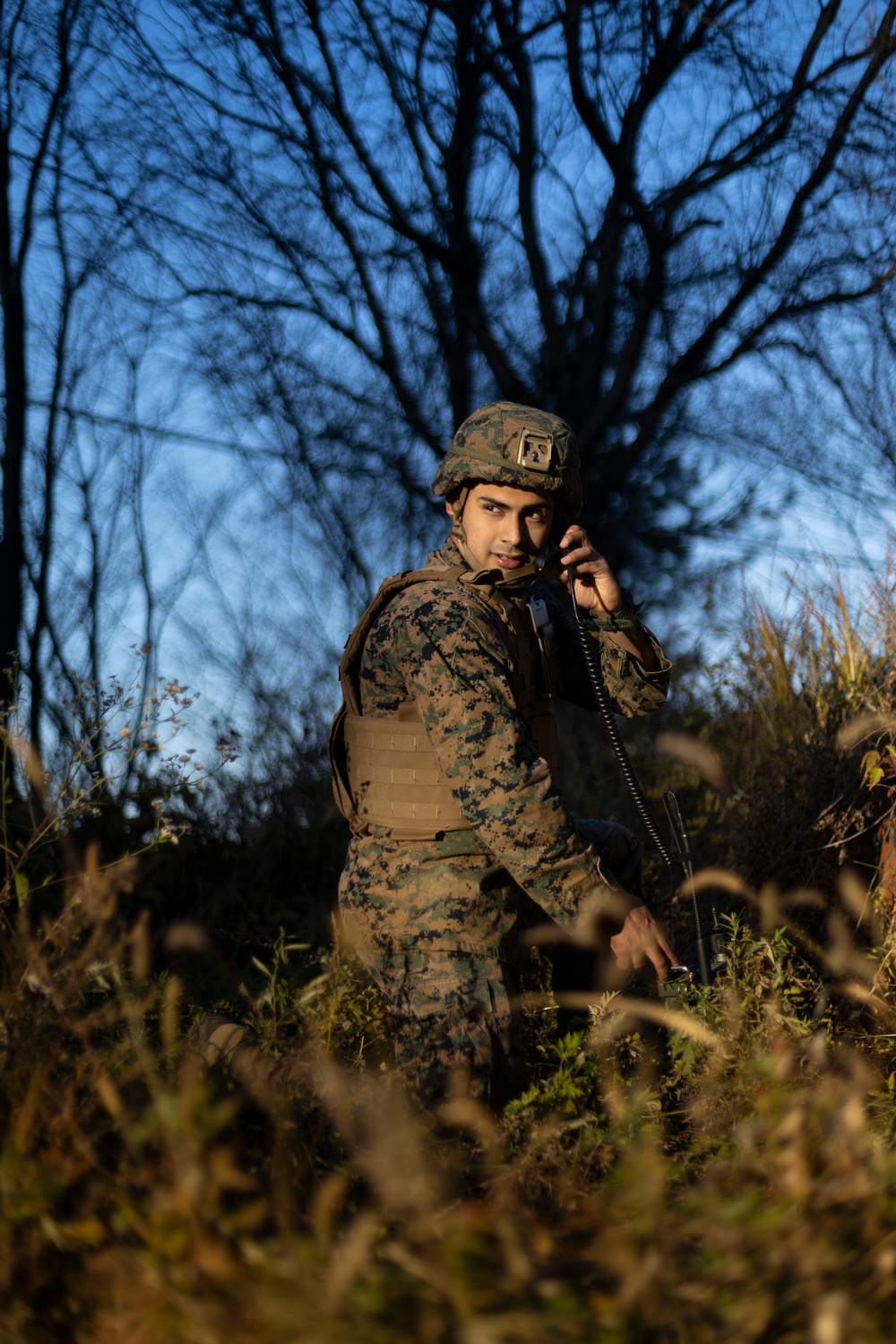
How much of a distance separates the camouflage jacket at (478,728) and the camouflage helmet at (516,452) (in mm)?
364

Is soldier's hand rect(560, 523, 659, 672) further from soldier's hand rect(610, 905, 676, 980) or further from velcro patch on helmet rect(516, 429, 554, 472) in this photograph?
soldier's hand rect(610, 905, 676, 980)

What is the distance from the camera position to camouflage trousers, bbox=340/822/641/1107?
272 centimetres

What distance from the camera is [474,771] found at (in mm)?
2766

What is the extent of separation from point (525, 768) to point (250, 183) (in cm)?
633

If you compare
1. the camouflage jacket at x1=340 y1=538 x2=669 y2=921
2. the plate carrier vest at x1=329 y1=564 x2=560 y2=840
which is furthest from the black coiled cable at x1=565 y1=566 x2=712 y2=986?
the camouflage jacket at x1=340 y1=538 x2=669 y2=921

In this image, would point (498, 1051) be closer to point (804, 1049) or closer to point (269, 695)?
point (804, 1049)

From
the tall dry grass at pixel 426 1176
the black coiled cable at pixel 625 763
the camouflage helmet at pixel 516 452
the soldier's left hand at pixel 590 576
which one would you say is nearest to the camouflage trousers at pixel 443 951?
the tall dry grass at pixel 426 1176

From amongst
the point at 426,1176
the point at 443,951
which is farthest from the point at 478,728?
the point at 426,1176

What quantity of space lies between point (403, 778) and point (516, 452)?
0.97m

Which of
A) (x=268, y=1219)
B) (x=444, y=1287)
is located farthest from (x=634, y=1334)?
(x=268, y=1219)

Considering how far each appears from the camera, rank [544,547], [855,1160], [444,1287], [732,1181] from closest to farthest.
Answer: [444,1287] < [855,1160] < [732,1181] < [544,547]

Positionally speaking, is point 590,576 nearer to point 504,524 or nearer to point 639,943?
point 504,524

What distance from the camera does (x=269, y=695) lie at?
22.8 feet

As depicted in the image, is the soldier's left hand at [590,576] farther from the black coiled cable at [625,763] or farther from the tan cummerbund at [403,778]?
the tan cummerbund at [403,778]
